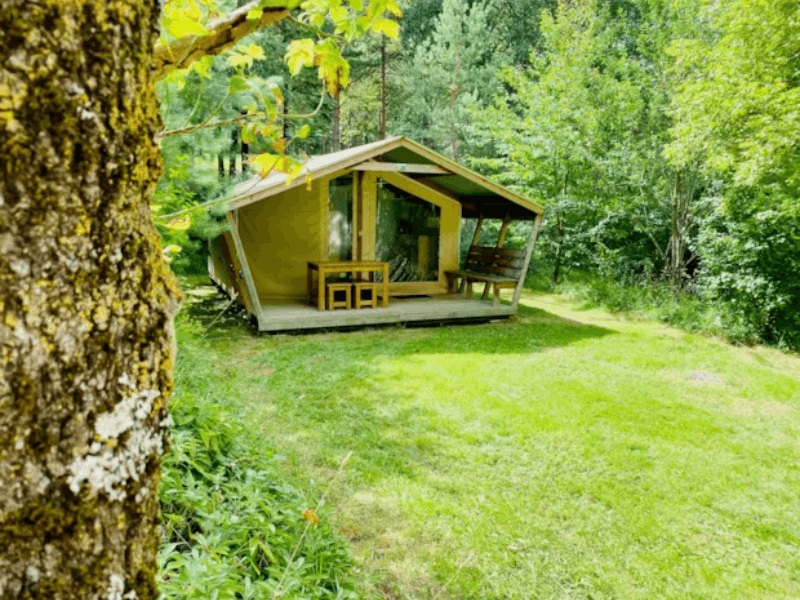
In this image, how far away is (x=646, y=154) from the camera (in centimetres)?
1143

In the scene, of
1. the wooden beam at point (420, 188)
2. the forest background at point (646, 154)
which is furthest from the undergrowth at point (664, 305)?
the wooden beam at point (420, 188)

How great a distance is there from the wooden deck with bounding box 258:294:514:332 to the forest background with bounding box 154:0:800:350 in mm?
1605

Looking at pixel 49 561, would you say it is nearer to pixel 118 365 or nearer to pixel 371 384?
pixel 118 365

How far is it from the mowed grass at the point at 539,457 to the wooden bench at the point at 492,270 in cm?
210

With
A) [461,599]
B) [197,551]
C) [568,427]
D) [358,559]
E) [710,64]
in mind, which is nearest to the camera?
[197,551]

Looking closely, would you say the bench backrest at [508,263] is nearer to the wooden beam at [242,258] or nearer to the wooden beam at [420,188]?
the wooden beam at [420,188]

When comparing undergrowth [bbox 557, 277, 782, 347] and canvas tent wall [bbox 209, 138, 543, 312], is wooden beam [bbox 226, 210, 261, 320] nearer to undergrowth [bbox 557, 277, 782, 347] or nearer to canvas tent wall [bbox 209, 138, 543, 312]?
canvas tent wall [bbox 209, 138, 543, 312]

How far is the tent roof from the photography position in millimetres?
7930

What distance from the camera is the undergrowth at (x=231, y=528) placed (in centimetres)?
198

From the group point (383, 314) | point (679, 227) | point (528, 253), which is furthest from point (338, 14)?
point (679, 227)

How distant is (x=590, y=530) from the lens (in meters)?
3.52

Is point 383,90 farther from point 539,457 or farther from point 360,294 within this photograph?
point 539,457

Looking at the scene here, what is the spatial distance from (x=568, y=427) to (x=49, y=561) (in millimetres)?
4904

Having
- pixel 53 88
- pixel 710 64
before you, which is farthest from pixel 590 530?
pixel 710 64
